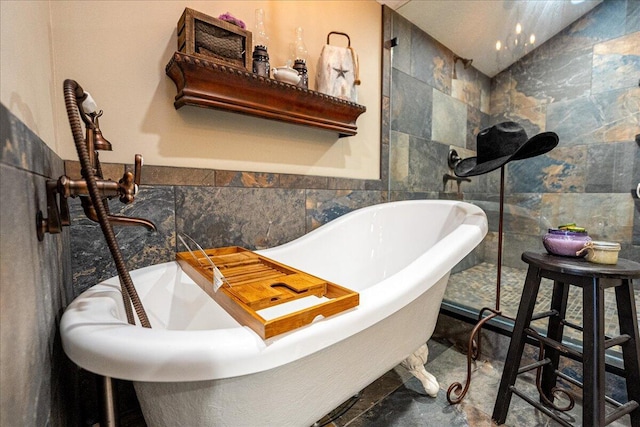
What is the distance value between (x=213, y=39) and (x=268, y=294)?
966 millimetres

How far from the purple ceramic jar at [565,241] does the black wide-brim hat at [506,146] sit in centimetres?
31

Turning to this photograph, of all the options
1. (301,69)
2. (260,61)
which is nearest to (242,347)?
(260,61)

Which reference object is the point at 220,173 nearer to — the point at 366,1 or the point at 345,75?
the point at 345,75

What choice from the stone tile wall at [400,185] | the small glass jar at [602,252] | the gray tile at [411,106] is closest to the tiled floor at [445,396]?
the small glass jar at [602,252]

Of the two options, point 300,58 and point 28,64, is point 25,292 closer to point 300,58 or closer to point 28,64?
point 28,64

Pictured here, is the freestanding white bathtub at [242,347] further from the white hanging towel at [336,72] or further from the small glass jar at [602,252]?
the white hanging towel at [336,72]

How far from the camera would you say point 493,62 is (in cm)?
230

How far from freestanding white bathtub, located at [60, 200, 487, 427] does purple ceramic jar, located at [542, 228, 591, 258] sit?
0.23 metres

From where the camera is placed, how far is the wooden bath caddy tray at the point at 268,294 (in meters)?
0.49

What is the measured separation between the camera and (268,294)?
61 centimetres

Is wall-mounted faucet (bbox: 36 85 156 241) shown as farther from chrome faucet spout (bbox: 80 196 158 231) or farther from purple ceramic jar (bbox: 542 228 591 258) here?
purple ceramic jar (bbox: 542 228 591 258)

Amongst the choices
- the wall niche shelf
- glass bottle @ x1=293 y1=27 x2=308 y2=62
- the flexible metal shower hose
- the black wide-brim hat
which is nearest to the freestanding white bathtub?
the flexible metal shower hose

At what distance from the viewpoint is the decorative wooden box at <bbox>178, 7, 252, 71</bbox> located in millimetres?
951

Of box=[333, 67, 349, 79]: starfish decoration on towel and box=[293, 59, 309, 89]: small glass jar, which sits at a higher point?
box=[333, 67, 349, 79]: starfish decoration on towel
